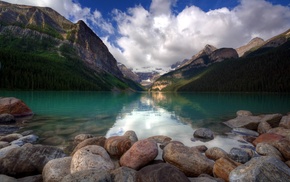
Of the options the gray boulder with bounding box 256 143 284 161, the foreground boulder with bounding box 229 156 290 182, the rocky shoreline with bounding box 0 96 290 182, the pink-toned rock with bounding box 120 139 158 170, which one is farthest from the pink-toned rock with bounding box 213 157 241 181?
the gray boulder with bounding box 256 143 284 161

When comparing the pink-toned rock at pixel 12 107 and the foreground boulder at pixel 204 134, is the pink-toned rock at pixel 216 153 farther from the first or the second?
the pink-toned rock at pixel 12 107

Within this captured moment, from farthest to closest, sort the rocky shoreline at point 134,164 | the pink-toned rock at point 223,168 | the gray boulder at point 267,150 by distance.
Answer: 1. the gray boulder at point 267,150
2. the pink-toned rock at point 223,168
3. the rocky shoreline at point 134,164

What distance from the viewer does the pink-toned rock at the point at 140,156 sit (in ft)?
32.3

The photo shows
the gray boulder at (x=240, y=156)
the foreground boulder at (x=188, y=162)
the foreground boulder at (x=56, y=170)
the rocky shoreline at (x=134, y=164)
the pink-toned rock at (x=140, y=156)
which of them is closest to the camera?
the rocky shoreline at (x=134, y=164)

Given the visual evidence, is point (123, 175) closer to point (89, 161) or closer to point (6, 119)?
point (89, 161)

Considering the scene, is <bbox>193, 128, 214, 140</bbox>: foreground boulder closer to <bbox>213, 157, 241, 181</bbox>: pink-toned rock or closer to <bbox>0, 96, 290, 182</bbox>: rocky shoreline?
<bbox>0, 96, 290, 182</bbox>: rocky shoreline

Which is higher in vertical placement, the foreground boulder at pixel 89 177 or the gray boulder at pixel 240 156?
the foreground boulder at pixel 89 177

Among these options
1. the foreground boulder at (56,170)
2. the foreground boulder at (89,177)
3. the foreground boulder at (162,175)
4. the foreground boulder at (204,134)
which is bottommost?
the foreground boulder at (204,134)

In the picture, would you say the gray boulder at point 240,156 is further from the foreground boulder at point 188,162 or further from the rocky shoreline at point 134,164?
the foreground boulder at point 188,162

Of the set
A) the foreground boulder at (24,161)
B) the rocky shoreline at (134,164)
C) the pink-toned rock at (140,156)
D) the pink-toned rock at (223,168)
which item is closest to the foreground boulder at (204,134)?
the rocky shoreline at (134,164)

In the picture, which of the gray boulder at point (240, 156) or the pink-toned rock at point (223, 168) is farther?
the gray boulder at point (240, 156)

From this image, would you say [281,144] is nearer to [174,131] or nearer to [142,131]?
[174,131]

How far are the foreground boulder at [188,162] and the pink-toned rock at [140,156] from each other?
1517mm

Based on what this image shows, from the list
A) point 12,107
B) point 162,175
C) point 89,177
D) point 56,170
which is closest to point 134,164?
point 162,175
